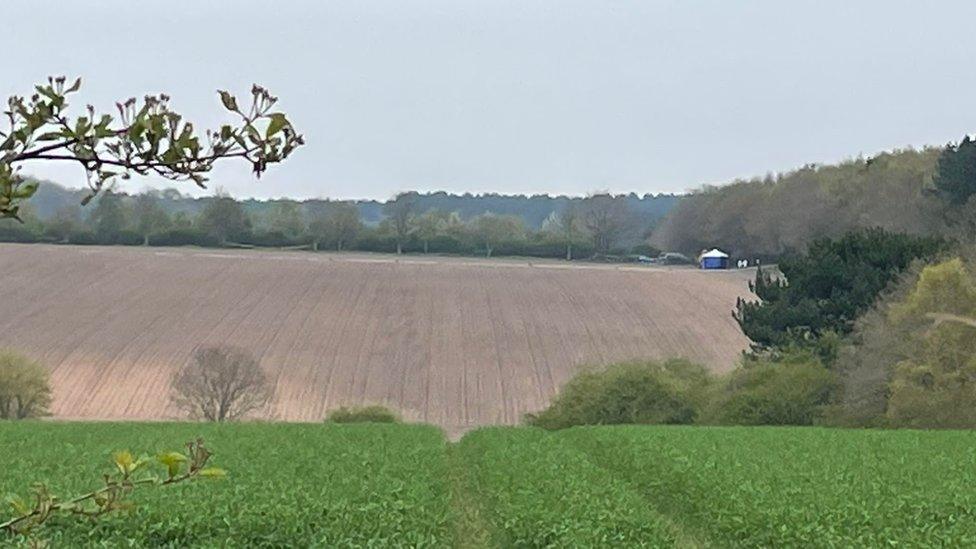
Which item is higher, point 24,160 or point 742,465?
point 24,160

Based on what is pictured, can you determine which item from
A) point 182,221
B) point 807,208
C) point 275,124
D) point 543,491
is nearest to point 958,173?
point 807,208

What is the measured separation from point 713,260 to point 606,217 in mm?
24354

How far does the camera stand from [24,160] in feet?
8.72

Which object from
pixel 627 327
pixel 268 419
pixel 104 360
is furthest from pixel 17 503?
pixel 627 327

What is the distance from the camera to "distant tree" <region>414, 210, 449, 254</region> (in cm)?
10875

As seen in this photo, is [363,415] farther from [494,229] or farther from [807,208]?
[494,229]

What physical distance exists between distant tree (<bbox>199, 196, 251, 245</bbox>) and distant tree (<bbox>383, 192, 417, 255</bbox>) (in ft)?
39.3

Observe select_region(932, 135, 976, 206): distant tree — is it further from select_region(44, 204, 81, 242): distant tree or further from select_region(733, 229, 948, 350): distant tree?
select_region(44, 204, 81, 242): distant tree

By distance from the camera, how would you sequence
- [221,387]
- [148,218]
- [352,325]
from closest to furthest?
[221,387] → [352,325] → [148,218]

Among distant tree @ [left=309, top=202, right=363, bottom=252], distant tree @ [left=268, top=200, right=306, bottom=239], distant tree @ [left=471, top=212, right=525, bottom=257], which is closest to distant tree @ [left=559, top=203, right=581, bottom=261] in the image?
distant tree @ [left=471, top=212, right=525, bottom=257]

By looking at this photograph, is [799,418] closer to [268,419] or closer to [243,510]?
[268,419]

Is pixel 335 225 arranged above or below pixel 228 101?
below

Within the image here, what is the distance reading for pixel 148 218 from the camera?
10188cm

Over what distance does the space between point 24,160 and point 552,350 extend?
2742 inches
